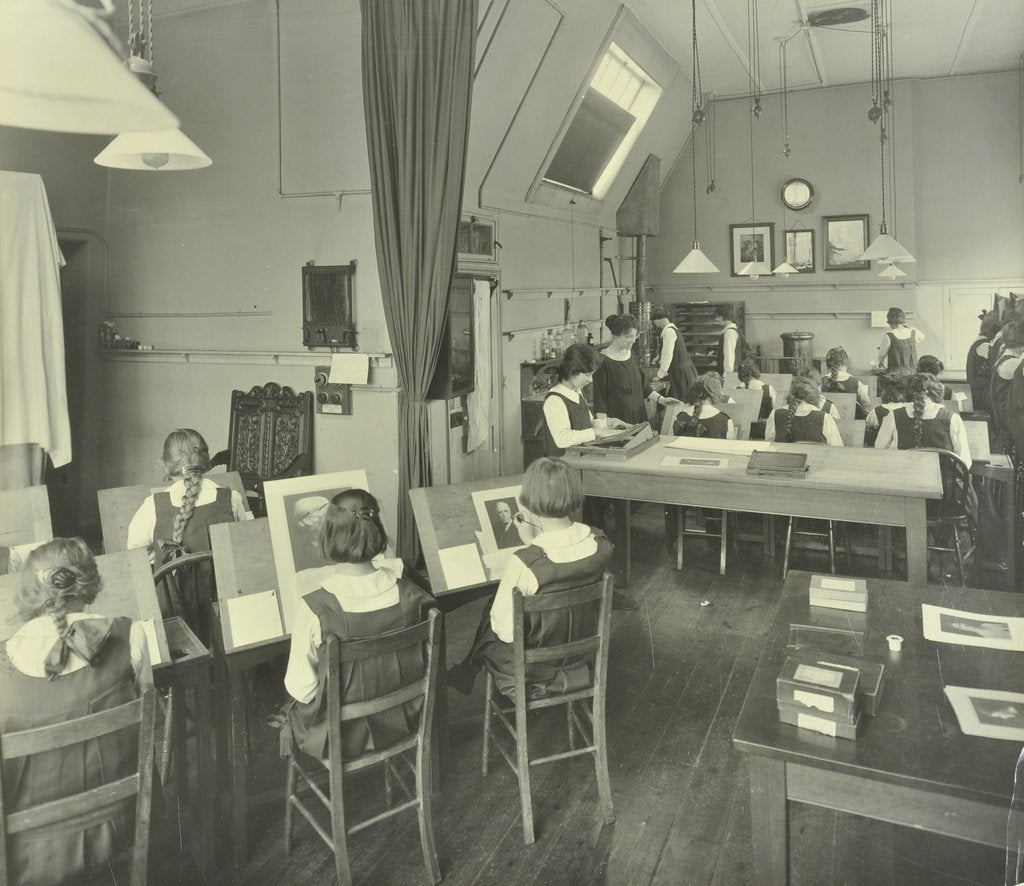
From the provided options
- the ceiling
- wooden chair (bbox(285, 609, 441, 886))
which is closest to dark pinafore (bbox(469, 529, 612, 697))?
wooden chair (bbox(285, 609, 441, 886))

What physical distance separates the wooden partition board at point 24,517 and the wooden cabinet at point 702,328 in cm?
904

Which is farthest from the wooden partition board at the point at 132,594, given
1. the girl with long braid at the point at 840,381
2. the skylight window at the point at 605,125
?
the skylight window at the point at 605,125

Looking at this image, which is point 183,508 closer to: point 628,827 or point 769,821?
point 628,827

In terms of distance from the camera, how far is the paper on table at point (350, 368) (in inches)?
229

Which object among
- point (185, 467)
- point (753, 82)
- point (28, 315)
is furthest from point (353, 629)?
point (753, 82)

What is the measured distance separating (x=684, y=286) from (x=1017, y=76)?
15.7ft

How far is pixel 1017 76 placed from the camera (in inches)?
392

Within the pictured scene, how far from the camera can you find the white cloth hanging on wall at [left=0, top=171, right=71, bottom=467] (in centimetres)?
459

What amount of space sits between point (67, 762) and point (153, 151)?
172cm

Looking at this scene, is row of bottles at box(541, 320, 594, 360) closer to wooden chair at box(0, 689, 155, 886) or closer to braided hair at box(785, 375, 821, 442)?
braided hair at box(785, 375, 821, 442)

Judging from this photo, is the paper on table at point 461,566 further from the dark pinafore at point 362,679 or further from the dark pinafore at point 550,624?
the dark pinafore at point 362,679

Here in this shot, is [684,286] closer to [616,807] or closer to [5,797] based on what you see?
[616,807]

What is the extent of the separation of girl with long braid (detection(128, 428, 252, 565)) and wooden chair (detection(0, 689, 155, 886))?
1459mm

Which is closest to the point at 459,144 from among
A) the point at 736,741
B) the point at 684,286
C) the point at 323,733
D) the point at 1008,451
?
the point at 323,733
